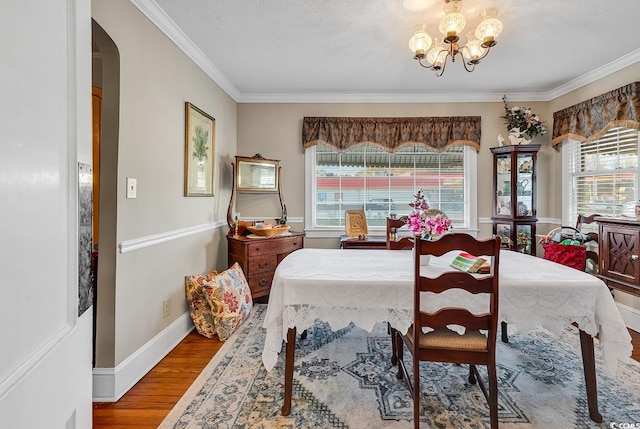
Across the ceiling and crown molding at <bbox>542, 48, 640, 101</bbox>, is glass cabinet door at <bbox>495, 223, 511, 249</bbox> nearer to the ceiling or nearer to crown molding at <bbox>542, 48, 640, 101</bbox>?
the ceiling

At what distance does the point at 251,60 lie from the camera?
3.07 meters

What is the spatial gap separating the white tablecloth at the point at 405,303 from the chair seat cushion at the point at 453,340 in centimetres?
12

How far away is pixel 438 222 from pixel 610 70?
2867mm

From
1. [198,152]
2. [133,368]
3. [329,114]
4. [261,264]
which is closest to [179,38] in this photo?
[198,152]

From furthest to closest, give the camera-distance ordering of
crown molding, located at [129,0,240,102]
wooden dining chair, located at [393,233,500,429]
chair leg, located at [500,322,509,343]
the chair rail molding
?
chair leg, located at [500,322,509,343] → crown molding, located at [129,0,240,102] → the chair rail molding → wooden dining chair, located at [393,233,500,429]

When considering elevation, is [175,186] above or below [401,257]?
above

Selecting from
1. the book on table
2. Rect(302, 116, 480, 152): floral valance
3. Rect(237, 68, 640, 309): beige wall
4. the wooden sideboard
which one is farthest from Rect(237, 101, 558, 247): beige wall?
the book on table

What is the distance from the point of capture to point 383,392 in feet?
6.36

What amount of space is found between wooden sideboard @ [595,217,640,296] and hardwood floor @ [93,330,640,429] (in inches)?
20.9

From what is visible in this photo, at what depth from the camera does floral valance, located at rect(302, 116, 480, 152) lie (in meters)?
3.97

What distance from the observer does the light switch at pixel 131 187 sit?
6.55 ft

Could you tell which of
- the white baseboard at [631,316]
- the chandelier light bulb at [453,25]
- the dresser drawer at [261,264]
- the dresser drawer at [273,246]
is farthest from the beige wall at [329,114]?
the chandelier light bulb at [453,25]

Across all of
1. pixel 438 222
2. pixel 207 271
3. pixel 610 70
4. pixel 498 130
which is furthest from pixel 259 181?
pixel 610 70

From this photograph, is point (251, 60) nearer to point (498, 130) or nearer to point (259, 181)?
point (259, 181)
